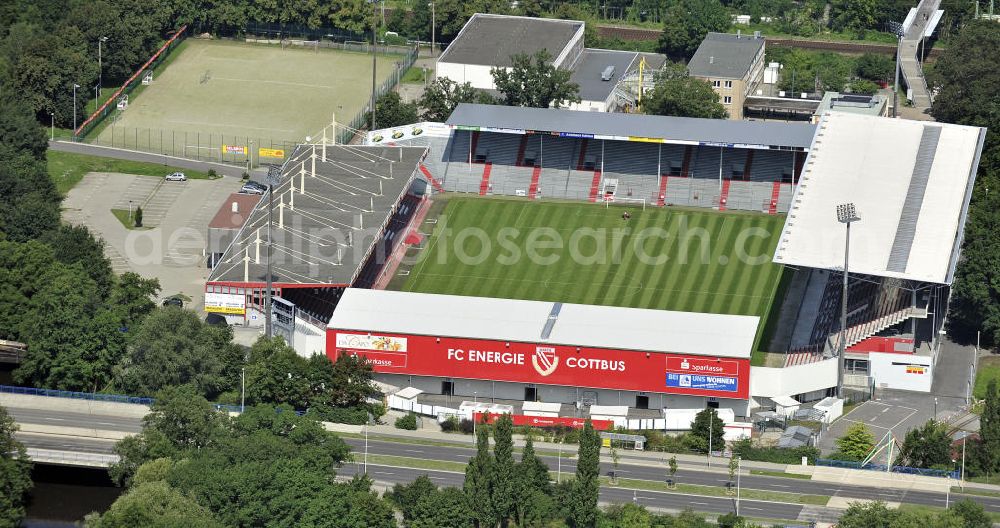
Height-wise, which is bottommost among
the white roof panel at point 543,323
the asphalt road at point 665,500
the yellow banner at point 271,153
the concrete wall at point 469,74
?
the asphalt road at point 665,500

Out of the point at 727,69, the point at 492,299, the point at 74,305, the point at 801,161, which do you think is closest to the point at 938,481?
the point at 492,299

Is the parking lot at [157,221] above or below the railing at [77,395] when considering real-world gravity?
above

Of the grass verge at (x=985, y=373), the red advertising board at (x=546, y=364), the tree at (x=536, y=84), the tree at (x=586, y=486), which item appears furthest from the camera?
the tree at (x=536, y=84)

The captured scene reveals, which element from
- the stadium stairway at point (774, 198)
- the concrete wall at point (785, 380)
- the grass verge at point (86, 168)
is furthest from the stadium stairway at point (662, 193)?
the grass verge at point (86, 168)

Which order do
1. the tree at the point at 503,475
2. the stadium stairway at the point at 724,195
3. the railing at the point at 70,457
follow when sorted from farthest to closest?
the stadium stairway at the point at 724,195, the railing at the point at 70,457, the tree at the point at 503,475

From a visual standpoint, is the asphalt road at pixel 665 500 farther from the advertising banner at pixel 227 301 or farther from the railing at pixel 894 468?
the advertising banner at pixel 227 301

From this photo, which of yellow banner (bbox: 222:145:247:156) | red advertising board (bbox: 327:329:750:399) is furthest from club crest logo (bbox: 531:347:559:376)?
yellow banner (bbox: 222:145:247:156)

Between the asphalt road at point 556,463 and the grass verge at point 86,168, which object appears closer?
the asphalt road at point 556,463

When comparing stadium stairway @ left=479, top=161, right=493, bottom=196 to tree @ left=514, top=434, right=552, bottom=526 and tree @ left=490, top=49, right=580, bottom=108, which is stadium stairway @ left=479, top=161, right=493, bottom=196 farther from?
tree @ left=514, top=434, right=552, bottom=526
